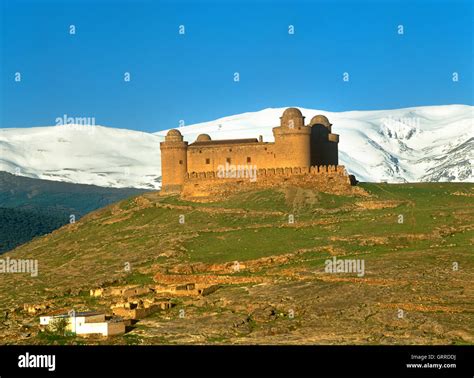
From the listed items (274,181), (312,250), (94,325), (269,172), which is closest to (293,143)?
(269,172)

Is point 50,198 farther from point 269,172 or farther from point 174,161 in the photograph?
point 269,172

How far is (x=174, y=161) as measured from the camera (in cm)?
8294

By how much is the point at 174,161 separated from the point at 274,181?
9696 millimetres

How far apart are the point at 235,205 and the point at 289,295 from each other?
25.8m

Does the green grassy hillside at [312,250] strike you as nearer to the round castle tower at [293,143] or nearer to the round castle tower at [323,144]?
the round castle tower at [293,143]

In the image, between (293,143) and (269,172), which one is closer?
Answer: (269,172)

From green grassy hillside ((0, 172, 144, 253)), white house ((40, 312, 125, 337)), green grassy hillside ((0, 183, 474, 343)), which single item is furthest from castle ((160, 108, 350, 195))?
green grassy hillside ((0, 172, 144, 253))

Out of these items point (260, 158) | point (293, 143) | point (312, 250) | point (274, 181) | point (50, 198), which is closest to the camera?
point (312, 250)

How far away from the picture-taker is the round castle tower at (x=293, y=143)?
7788 centimetres

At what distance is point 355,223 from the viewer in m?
66.9

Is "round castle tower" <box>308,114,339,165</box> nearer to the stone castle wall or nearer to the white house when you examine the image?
the stone castle wall

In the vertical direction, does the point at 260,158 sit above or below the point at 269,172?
above
